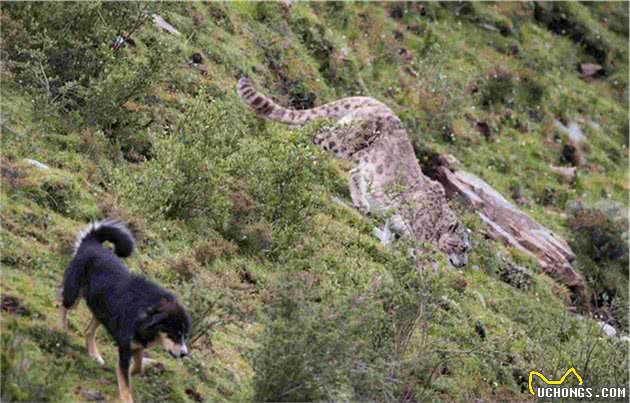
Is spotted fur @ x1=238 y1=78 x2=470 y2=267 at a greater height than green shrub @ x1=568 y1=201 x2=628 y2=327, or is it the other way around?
spotted fur @ x1=238 y1=78 x2=470 y2=267

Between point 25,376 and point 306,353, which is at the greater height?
point 306,353

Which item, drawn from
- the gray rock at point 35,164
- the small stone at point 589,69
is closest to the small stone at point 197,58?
the gray rock at point 35,164

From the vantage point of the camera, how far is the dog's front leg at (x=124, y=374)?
8922mm

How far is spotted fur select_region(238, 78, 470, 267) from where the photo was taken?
57.2ft

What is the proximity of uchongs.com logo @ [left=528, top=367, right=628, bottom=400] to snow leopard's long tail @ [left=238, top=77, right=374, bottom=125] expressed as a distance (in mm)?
6246

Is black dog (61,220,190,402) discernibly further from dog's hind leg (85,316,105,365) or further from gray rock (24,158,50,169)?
gray rock (24,158,50,169)

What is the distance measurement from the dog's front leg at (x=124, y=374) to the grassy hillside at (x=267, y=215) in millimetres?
299

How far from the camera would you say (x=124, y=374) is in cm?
897

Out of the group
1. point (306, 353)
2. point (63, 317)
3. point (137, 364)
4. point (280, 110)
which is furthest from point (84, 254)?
point (280, 110)

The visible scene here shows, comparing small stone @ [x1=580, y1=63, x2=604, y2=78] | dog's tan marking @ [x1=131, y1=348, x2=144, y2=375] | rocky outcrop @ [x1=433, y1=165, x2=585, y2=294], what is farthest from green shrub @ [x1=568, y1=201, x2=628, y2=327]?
dog's tan marking @ [x1=131, y1=348, x2=144, y2=375]

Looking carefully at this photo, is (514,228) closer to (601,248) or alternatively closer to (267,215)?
(601,248)

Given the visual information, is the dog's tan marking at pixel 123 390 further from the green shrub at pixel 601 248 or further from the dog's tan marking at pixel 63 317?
the green shrub at pixel 601 248

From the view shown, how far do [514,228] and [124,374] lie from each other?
1297cm

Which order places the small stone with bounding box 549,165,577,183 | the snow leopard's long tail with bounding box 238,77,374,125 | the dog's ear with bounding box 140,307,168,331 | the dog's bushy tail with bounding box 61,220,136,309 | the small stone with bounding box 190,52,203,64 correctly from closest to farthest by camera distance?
the dog's ear with bounding box 140,307,168,331 < the dog's bushy tail with bounding box 61,220,136,309 < the snow leopard's long tail with bounding box 238,77,374,125 < the small stone with bounding box 190,52,203,64 < the small stone with bounding box 549,165,577,183
